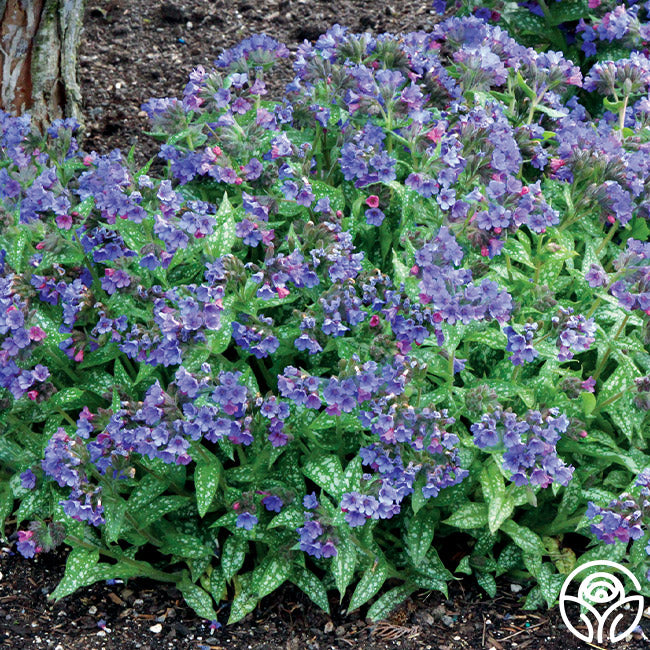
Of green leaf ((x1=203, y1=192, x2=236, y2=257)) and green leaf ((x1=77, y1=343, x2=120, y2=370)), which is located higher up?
green leaf ((x1=203, y1=192, x2=236, y2=257))

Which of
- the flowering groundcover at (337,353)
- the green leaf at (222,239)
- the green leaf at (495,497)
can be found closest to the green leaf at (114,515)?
the flowering groundcover at (337,353)

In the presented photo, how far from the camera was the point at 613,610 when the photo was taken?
2674 mm

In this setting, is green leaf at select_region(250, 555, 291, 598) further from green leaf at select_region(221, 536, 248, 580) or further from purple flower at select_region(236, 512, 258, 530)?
purple flower at select_region(236, 512, 258, 530)

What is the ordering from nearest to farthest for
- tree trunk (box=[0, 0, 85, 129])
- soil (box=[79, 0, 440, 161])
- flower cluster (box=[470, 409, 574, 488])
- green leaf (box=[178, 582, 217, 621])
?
flower cluster (box=[470, 409, 574, 488]) < green leaf (box=[178, 582, 217, 621]) < tree trunk (box=[0, 0, 85, 129]) < soil (box=[79, 0, 440, 161])

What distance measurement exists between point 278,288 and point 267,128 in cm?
89

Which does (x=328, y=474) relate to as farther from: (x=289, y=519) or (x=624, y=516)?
(x=624, y=516)

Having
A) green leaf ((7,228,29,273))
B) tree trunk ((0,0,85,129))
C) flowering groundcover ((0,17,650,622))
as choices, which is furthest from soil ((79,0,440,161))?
green leaf ((7,228,29,273))

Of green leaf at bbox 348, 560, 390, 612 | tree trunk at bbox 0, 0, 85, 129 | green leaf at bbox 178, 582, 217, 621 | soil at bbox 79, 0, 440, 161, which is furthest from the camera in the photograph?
soil at bbox 79, 0, 440, 161

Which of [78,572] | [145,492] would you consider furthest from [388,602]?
[78,572]

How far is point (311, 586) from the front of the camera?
2688 mm

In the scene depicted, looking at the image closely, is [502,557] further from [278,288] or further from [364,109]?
[364,109]

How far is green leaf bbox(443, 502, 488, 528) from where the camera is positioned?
2586mm

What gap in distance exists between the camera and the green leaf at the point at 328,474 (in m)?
2.54

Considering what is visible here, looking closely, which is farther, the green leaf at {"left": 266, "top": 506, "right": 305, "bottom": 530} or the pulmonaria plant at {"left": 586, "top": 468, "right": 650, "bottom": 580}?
the green leaf at {"left": 266, "top": 506, "right": 305, "bottom": 530}
